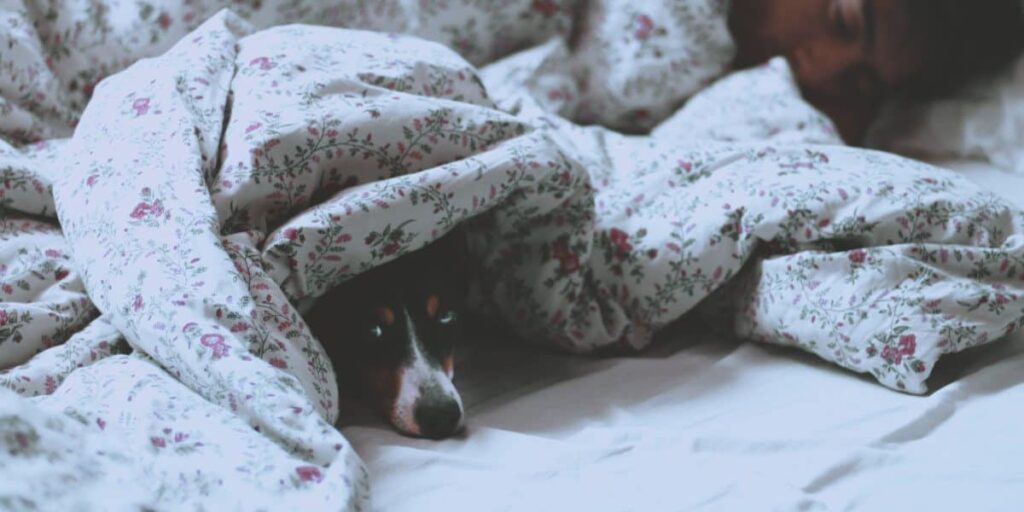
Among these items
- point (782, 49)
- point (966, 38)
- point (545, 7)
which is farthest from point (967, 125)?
point (545, 7)

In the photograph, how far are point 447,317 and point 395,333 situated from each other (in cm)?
8

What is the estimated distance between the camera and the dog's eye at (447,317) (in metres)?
1.15

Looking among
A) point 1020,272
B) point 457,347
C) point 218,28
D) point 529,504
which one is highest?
point 218,28

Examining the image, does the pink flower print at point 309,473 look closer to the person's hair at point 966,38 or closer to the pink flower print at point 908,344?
the pink flower print at point 908,344

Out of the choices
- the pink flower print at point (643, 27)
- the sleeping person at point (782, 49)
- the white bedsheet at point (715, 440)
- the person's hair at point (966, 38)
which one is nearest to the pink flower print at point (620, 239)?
the white bedsheet at point (715, 440)

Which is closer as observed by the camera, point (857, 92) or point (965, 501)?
point (965, 501)

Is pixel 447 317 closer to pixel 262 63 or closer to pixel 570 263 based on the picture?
pixel 570 263

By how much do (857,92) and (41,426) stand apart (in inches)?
57.8

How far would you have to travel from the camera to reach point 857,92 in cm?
175

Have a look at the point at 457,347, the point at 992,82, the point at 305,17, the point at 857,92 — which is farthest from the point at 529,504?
the point at 992,82

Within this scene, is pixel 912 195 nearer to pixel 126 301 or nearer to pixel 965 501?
pixel 965 501

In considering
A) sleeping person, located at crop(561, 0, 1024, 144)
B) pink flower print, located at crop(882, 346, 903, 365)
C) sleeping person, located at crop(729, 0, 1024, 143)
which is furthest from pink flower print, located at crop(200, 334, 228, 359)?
sleeping person, located at crop(729, 0, 1024, 143)

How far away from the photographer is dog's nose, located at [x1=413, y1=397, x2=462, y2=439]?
1021 mm

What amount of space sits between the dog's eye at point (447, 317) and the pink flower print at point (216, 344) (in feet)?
1.10
